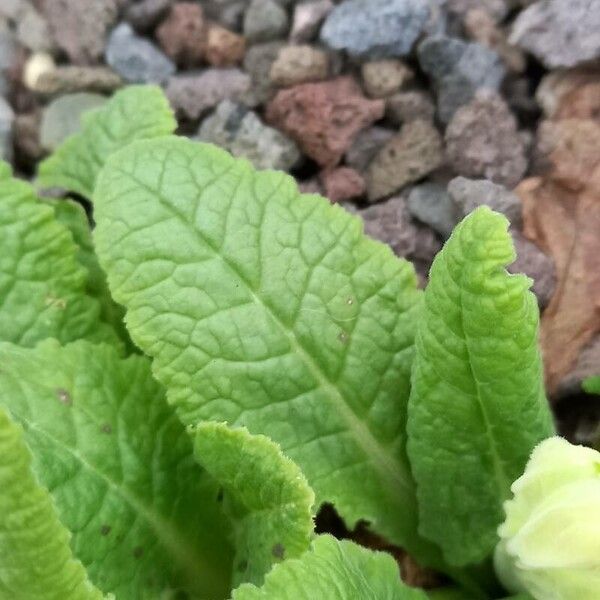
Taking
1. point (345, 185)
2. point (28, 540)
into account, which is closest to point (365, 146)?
point (345, 185)

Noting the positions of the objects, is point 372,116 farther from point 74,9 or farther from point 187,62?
point 74,9

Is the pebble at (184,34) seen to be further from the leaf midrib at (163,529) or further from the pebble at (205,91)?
the leaf midrib at (163,529)

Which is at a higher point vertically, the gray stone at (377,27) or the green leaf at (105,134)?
the gray stone at (377,27)

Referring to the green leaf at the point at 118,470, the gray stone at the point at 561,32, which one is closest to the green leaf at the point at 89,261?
the green leaf at the point at 118,470

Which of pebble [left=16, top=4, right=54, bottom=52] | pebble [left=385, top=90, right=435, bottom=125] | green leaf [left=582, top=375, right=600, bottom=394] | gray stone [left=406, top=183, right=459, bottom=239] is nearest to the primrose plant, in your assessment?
green leaf [left=582, top=375, right=600, bottom=394]

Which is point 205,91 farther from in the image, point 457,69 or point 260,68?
point 457,69

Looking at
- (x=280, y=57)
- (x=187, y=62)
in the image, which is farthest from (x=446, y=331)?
(x=187, y=62)

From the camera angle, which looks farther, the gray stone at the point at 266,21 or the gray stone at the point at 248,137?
the gray stone at the point at 266,21
